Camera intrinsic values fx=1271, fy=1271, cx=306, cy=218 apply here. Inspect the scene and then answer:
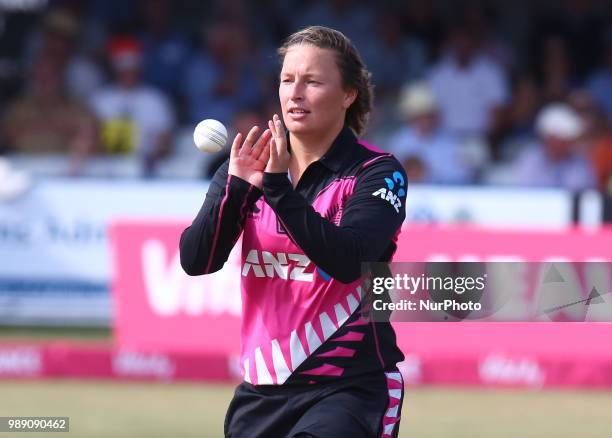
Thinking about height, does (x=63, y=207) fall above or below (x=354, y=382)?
above

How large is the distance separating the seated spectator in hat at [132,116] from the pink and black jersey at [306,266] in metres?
8.91

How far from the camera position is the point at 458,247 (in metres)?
10.1

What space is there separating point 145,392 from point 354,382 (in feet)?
18.6

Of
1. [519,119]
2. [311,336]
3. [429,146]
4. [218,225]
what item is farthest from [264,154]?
[519,119]

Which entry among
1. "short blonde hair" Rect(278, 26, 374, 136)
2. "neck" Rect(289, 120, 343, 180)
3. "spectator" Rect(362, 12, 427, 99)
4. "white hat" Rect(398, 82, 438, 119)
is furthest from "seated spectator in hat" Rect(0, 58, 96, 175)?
"neck" Rect(289, 120, 343, 180)

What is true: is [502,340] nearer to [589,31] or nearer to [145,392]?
[145,392]

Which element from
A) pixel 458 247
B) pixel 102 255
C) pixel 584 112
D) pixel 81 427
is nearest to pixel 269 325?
pixel 81 427

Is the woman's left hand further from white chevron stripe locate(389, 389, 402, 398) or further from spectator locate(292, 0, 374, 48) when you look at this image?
spectator locate(292, 0, 374, 48)

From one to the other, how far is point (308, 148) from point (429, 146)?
8.43 m

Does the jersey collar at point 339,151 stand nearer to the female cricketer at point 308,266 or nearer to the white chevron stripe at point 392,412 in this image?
the female cricketer at point 308,266

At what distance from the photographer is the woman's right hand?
13.1 ft

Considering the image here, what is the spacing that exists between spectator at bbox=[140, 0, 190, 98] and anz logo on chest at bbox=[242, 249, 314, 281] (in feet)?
32.8

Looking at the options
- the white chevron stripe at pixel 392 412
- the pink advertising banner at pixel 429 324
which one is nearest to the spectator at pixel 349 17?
the pink advertising banner at pixel 429 324

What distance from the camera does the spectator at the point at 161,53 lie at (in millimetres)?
14023
